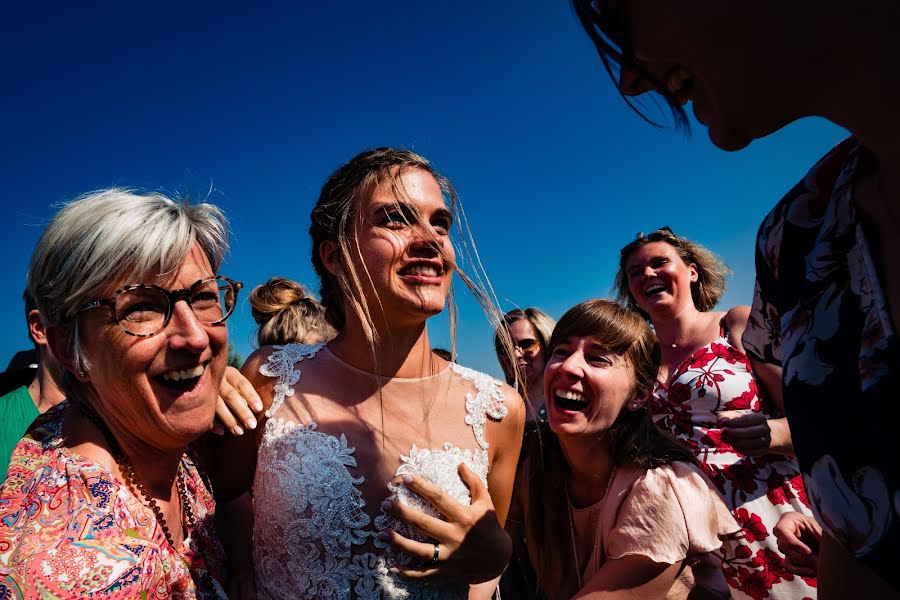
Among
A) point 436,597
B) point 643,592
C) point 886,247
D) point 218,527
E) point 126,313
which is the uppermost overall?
point 126,313

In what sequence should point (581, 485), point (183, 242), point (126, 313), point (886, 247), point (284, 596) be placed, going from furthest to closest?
1. point (581, 485)
2. point (284, 596)
3. point (183, 242)
4. point (126, 313)
5. point (886, 247)

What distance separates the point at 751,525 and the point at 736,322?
4.44ft

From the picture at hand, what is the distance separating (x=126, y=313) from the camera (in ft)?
5.18

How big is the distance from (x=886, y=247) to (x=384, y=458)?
1.73 m

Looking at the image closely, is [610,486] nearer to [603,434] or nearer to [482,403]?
[603,434]

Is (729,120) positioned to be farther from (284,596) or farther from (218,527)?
(218,527)

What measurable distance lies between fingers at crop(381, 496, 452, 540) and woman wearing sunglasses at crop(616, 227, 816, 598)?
1.94 metres

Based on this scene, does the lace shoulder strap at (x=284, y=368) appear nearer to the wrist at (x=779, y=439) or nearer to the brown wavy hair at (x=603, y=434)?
the brown wavy hair at (x=603, y=434)

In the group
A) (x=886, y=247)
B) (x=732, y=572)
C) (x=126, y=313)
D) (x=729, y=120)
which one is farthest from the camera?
(x=732, y=572)

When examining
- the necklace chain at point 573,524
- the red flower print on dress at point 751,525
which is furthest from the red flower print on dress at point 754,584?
the necklace chain at point 573,524

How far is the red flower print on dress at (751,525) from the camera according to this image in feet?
10.1

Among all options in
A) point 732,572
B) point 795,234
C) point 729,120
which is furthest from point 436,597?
point 732,572

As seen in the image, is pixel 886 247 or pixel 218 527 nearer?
pixel 886 247

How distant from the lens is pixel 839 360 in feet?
3.16
